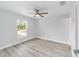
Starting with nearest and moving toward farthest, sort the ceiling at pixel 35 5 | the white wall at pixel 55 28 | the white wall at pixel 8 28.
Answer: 1. the ceiling at pixel 35 5
2. the white wall at pixel 55 28
3. the white wall at pixel 8 28

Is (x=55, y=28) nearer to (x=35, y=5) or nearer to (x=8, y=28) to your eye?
(x=35, y=5)

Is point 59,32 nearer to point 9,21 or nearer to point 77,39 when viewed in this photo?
point 77,39

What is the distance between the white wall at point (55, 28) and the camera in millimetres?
2609

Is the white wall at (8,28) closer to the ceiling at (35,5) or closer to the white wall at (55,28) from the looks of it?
the white wall at (55,28)

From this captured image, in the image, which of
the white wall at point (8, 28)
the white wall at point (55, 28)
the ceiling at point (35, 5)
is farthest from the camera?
the white wall at point (8, 28)

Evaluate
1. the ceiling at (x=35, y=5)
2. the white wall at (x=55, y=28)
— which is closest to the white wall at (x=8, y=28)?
the white wall at (x=55, y=28)

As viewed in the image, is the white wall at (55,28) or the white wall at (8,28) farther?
the white wall at (8,28)

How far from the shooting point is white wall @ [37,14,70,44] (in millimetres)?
2609

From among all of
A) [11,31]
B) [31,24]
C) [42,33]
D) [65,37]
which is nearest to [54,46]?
[65,37]

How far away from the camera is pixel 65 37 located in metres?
3.11

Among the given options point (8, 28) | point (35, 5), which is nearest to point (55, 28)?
point (35, 5)

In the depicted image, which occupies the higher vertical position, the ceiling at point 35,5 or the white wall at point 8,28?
the ceiling at point 35,5

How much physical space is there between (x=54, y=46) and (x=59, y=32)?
714mm

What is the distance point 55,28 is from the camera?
346cm
